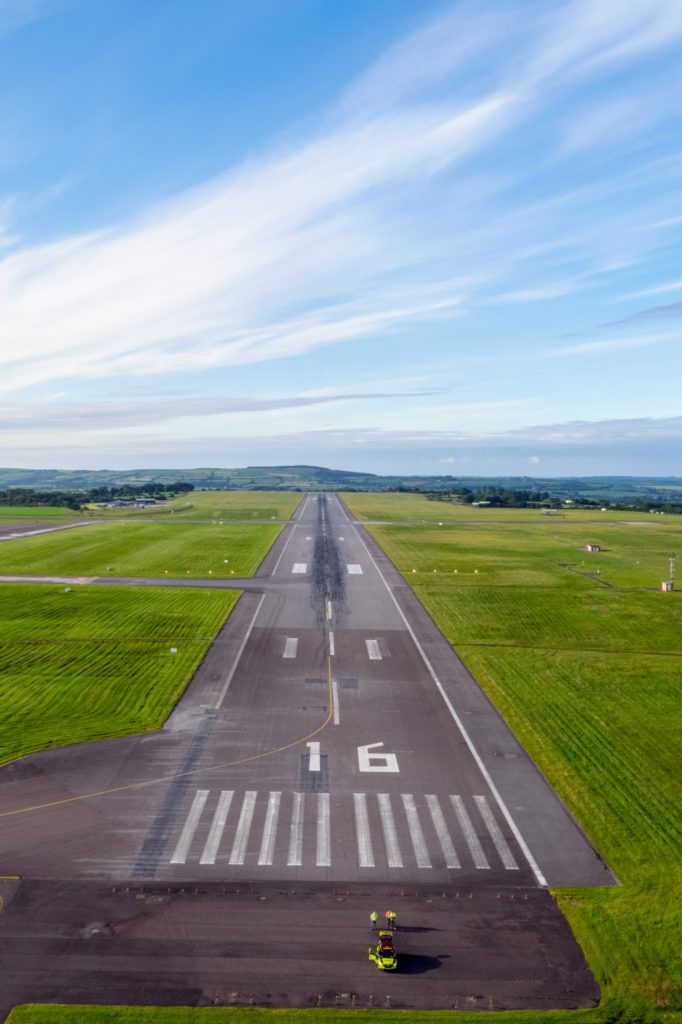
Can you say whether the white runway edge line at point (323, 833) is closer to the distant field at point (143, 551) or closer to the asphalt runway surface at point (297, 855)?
the asphalt runway surface at point (297, 855)

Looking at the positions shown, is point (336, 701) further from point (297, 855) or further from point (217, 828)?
point (297, 855)

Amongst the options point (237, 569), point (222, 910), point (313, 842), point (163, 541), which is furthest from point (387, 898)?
point (163, 541)

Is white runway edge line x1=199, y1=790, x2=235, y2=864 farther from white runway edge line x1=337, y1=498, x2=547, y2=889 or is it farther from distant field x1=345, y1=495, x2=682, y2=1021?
distant field x1=345, y1=495, x2=682, y2=1021

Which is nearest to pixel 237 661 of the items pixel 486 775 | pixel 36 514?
pixel 486 775

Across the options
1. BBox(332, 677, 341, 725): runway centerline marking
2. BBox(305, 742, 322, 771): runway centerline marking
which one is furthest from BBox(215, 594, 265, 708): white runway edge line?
BBox(305, 742, 322, 771): runway centerline marking

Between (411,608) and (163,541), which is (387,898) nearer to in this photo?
(411,608)
